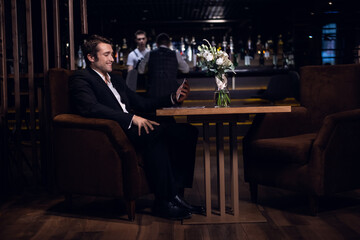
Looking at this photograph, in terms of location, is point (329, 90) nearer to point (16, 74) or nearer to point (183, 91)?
point (183, 91)

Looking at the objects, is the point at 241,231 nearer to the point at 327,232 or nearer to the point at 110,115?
the point at 327,232

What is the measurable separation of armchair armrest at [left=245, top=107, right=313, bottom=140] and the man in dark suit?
46cm

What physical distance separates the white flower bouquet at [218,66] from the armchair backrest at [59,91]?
0.97 m

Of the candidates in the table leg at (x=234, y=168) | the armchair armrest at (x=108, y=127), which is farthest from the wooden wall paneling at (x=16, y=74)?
the table leg at (x=234, y=168)

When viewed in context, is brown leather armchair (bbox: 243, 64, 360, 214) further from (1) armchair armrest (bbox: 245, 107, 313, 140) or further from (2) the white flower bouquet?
(2) the white flower bouquet

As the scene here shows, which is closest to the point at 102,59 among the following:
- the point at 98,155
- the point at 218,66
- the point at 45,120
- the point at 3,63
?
the point at 98,155

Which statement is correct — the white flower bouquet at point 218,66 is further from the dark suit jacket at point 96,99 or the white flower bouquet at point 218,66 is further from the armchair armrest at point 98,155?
the armchair armrest at point 98,155

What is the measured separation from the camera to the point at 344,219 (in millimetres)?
2568

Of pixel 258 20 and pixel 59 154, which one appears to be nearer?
pixel 59 154

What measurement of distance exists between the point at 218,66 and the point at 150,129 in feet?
1.99

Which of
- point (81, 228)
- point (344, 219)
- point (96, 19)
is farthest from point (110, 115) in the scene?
point (96, 19)

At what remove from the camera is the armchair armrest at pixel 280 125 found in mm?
2971

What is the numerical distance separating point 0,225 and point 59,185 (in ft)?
1.44

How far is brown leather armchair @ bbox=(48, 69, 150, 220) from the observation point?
2555 millimetres
